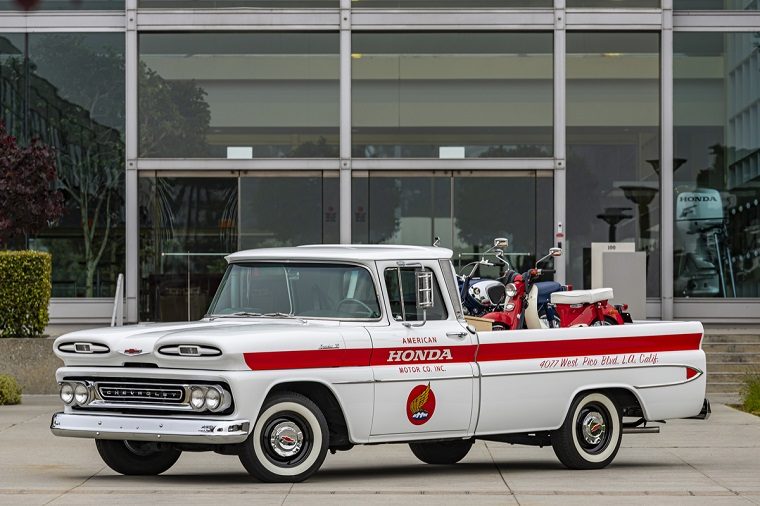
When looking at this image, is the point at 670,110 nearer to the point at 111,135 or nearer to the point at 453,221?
the point at 453,221

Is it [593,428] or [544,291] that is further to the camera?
[544,291]

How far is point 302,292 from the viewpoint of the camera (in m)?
12.9

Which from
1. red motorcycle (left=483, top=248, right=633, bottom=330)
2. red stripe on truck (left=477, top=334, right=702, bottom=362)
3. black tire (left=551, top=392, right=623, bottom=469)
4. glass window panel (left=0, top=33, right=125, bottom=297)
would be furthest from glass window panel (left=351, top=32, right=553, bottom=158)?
black tire (left=551, top=392, right=623, bottom=469)

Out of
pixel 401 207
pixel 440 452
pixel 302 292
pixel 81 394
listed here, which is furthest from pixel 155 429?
pixel 401 207

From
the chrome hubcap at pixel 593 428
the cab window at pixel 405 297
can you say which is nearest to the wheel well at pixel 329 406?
the cab window at pixel 405 297

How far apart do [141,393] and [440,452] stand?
3.55m

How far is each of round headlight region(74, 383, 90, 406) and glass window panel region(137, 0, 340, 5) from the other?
57.9ft

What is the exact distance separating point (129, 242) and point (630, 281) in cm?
921

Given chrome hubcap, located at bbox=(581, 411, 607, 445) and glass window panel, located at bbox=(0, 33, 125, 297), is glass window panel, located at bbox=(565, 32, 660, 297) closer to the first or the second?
glass window panel, located at bbox=(0, 33, 125, 297)

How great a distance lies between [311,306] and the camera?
12.9 meters

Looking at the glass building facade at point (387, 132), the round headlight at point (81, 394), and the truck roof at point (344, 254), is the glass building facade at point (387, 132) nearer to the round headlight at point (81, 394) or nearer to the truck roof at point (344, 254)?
the truck roof at point (344, 254)

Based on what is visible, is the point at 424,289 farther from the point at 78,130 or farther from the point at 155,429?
the point at 78,130

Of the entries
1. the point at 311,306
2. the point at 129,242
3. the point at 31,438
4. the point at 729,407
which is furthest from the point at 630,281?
the point at 311,306

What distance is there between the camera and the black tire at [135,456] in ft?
42.2
